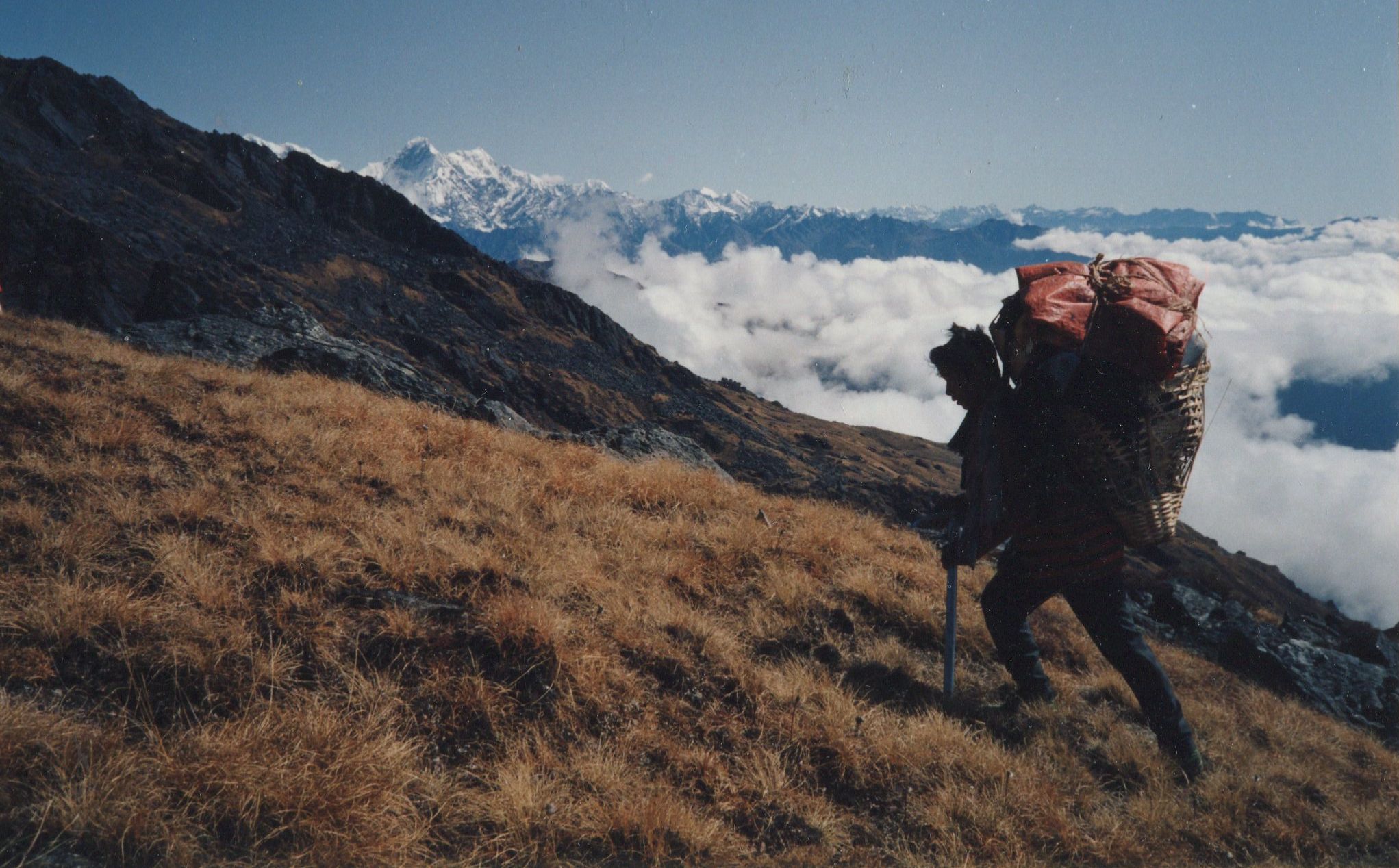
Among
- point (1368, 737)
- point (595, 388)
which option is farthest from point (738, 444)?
point (1368, 737)

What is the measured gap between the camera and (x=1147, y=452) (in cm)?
326

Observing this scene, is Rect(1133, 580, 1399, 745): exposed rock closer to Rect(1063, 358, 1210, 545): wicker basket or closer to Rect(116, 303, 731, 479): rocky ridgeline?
Rect(1063, 358, 1210, 545): wicker basket

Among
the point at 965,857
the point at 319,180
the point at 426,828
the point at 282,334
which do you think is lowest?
the point at 426,828

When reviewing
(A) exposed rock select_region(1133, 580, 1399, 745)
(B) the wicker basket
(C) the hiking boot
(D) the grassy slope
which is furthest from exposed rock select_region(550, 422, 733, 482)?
(A) exposed rock select_region(1133, 580, 1399, 745)

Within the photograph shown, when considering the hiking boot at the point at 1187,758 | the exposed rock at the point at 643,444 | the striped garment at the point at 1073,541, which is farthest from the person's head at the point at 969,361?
the exposed rock at the point at 643,444

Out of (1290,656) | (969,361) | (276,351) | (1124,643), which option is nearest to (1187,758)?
(1124,643)

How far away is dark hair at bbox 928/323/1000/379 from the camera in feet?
12.1

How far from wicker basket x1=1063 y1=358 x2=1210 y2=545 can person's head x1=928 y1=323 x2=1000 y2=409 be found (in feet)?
1.65

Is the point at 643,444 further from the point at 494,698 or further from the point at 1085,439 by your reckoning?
the point at 1085,439

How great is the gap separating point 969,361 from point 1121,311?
2.63ft

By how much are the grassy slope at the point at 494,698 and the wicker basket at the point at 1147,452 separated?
1.46 m

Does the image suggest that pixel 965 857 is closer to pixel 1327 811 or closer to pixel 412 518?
pixel 1327 811

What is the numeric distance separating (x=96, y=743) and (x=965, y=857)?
3.36 m

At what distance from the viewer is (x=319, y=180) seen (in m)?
99.9
